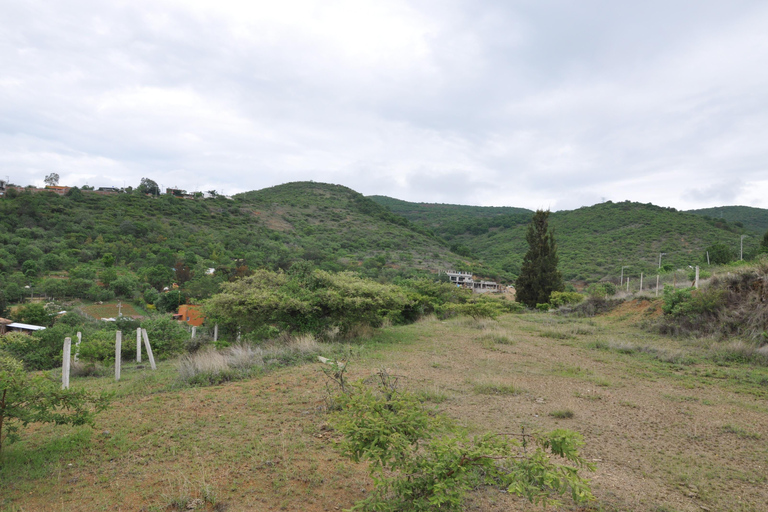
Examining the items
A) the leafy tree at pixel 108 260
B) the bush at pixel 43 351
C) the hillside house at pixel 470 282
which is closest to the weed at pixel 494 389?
the bush at pixel 43 351

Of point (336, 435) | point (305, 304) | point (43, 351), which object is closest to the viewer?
point (336, 435)

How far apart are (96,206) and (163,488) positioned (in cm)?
6978

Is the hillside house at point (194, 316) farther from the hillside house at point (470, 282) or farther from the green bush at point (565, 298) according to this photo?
the hillside house at point (470, 282)

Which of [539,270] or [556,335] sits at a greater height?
[539,270]

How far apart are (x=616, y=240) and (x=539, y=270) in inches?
1203

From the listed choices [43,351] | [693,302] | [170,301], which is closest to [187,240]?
[170,301]

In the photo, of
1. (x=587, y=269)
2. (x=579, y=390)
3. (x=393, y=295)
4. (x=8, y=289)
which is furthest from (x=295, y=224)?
(x=579, y=390)

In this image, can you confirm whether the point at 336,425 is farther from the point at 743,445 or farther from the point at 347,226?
the point at 347,226

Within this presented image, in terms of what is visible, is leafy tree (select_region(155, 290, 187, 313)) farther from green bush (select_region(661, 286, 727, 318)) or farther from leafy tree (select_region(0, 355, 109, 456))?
green bush (select_region(661, 286, 727, 318))

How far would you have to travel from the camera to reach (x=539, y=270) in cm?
2656

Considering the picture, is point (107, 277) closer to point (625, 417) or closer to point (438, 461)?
point (625, 417)

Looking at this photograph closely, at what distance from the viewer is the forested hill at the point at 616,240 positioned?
1681 inches

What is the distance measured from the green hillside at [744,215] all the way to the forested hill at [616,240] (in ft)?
31.9

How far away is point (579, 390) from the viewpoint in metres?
6.99
